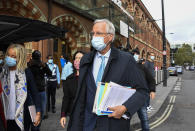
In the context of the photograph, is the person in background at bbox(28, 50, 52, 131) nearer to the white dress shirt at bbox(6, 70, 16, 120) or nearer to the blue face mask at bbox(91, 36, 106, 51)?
the white dress shirt at bbox(6, 70, 16, 120)

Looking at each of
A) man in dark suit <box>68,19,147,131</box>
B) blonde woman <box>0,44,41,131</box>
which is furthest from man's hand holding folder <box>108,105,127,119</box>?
blonde woman <box>0,44,41,131</box>

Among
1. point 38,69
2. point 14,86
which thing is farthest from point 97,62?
point 38,69

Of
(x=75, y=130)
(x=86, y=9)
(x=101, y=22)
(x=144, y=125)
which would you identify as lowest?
(x=144, y=125)

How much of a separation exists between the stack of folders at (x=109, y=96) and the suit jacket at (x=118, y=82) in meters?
0.06

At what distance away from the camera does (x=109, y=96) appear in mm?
1476

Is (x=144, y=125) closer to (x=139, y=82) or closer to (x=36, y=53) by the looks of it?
(x=139, y=82)

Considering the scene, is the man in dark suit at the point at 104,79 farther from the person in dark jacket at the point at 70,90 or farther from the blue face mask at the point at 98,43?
the person in dark jacket at the point at 70,90

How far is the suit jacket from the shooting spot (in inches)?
59.9

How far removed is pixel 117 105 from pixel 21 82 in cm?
131

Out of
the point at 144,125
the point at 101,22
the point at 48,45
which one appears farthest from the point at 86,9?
the point at 101,22

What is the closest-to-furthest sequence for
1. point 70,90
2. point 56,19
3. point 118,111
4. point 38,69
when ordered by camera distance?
1. point 118,111
2. point 70,90
3. point 38,69
4. point 56,19

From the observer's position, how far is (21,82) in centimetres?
213

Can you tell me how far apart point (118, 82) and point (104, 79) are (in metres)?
0.13

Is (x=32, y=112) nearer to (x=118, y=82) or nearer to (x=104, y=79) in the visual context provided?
(x=104, y=79)
